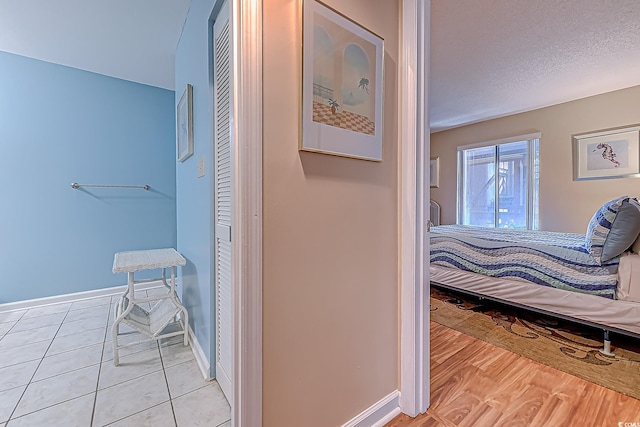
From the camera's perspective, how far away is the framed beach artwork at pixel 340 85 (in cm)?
95

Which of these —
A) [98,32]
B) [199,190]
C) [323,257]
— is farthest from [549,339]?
[98,32]

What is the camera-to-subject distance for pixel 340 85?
1025 millimetres

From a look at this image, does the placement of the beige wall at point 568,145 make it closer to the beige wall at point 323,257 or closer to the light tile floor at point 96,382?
the beige wall at point 323,257

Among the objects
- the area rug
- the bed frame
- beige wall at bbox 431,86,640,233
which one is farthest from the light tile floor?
beige wall at bbox 431,86,640,233

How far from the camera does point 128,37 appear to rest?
7.02 ft

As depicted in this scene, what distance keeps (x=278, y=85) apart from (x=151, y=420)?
1.52 metres

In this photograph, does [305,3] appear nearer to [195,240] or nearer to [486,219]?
[195,240]

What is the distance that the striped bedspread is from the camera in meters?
1.79

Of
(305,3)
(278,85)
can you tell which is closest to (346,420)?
(278,85)

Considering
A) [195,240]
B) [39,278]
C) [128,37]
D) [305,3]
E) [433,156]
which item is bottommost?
[39,278]

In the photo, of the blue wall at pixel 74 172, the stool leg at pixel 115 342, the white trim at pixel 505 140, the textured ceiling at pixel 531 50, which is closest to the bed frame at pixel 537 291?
the textured ceiling at pixel 531 50

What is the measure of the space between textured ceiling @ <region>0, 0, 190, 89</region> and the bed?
3.05 meters

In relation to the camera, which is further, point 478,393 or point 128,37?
point 128,37

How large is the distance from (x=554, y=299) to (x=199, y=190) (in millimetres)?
2589
